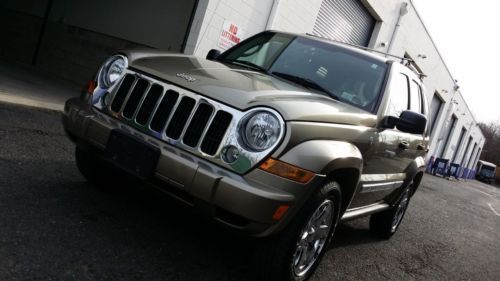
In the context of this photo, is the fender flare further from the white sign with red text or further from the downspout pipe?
the downspout pipe

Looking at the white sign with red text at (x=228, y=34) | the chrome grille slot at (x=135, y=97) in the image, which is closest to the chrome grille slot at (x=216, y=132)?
the chrome grille slot at (x=135, y=97)

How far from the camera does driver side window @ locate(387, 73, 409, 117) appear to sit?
405 centimetres

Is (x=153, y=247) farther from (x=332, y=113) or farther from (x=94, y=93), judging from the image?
(x=332, y=113)

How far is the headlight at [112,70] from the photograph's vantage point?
325 cm

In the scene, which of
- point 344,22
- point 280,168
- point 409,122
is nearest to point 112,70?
point 280,168

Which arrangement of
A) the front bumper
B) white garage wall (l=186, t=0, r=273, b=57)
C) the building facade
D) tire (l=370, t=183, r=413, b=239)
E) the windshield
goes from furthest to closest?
the building facade → white garage wall (l=186, t=0, r=273, b=57) → tire (l=370, t=183, r=413, b=239) → the windshield → the front bumper

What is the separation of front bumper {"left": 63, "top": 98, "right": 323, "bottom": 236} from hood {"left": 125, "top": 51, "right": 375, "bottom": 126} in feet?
1.27

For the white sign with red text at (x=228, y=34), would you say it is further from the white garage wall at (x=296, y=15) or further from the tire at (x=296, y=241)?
the tire at (x=296, y=241)

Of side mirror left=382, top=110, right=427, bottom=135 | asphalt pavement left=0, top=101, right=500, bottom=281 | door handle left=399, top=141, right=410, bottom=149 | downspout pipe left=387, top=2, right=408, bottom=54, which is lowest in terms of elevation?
Result: asphalt pavement left=0, top=101, right=500, bottom=281

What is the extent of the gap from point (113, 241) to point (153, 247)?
27 cm

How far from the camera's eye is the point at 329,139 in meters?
2.93

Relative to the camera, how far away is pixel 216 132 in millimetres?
2773

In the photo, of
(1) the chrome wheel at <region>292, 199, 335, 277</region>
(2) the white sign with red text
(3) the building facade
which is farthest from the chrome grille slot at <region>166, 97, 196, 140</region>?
(2) the white sign with red text

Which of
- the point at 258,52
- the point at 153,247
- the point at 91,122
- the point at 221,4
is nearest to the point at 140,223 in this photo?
the point at 153,247
